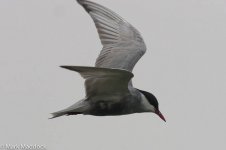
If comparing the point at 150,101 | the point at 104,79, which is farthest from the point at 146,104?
the point at 104,79

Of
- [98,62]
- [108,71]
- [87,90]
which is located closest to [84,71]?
[108,71]

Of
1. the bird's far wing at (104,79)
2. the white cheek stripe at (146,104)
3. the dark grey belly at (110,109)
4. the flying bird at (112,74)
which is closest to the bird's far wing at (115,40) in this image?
the flying bird at (112,74)

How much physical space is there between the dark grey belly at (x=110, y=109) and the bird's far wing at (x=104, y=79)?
24cm

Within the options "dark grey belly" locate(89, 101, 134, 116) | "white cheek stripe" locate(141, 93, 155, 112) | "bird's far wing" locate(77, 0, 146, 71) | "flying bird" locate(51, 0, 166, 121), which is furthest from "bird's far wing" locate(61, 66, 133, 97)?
"bird's far wing" locate(77, 0, 146, 71)

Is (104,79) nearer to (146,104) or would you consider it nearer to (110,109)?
(110,109)

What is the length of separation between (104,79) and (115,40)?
100 inches

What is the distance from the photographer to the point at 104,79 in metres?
8.12

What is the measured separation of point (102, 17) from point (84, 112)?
209cm

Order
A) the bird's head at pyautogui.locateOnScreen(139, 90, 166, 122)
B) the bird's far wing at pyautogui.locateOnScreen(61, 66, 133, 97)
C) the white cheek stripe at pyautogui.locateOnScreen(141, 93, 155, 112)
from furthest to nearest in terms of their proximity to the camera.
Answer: the bird's head at pyautogui.locateOnScreen(139, 90, 166, 122) → the white cheek stripe at pyautogui.locateOnScreen(141, 93, 155, 112) → the bird's far wing at pyautogui.locateOnScreen(61, 66, 133, 97)

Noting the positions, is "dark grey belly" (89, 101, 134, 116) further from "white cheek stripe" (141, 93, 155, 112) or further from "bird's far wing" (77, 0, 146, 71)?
"bird's far wing" (77, 0, 146, 71)

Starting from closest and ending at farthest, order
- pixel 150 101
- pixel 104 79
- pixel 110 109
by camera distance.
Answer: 1. pixel 104 79
2. pixel 110 109
3. pixel 150 101

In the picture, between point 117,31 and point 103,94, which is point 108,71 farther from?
point 117,31

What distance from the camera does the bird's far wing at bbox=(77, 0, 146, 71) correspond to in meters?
10.1

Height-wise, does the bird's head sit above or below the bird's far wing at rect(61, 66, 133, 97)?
below
